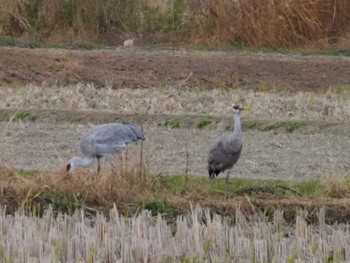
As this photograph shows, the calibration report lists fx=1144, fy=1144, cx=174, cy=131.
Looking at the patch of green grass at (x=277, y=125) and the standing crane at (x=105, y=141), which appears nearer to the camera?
the standing crane at (x=105, y=141)

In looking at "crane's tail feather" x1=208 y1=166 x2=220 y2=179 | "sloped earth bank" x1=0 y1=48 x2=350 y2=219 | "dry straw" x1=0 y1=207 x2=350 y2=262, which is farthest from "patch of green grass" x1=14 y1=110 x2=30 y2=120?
"dry straw" x1=0 y1=207 x2=350 y2=262

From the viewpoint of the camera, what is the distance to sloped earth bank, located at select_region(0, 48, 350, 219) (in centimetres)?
1092

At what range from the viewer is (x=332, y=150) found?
11492 mm

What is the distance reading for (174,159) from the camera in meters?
11.0

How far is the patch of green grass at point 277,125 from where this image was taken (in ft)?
42.3

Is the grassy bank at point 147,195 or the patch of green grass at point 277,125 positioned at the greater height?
the grassy bank at point 147,195

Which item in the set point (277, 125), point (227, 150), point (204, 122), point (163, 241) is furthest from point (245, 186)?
point (204, 122)

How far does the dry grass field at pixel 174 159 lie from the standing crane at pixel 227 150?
→ 20cm

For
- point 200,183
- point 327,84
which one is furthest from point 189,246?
point 327,84

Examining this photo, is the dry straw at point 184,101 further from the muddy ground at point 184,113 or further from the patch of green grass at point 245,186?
the patch of green grass at point 245,186

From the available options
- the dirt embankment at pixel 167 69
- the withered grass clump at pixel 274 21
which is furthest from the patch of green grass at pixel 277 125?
the withered grass clump at pixel 274 21

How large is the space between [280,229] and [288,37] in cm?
1462

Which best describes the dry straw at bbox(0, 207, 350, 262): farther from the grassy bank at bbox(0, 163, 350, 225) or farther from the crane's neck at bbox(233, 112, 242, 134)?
the crane's neck at bbox(233, 112, 242, 134)

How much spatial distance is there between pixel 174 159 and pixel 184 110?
3.46 meters
